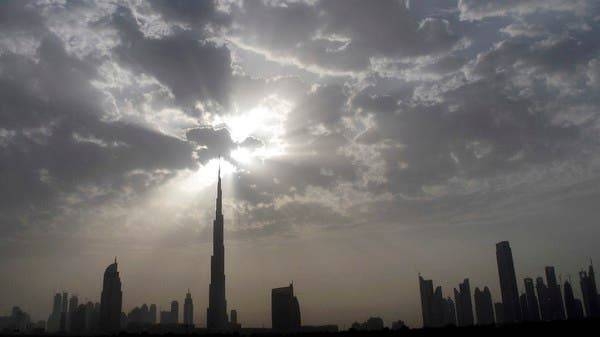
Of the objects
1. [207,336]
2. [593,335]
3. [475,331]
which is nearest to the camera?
[593,335]

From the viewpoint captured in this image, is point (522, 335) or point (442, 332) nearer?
point (522, 335)

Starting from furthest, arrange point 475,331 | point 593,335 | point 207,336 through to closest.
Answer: point 207,336 < point 475,331 < point 593,335

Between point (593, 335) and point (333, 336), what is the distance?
31076 millimetres

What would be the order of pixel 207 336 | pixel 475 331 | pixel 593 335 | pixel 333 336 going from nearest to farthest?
pixel 593 335
pixel 475 331
pixel 333 336
pixel 207 336

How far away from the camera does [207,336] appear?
242 ft

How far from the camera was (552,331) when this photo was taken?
177 feet

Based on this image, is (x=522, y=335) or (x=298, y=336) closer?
(x=522, y=335)

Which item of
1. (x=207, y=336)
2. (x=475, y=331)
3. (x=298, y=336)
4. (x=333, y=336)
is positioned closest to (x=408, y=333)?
(x=475, y=331)

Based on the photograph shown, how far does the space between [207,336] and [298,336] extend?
1521 cm

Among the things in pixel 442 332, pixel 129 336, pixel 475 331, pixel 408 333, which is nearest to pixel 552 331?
pixel 475 331

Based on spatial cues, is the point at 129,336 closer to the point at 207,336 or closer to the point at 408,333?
the point at 207,336

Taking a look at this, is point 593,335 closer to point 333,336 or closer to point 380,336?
point 380,336

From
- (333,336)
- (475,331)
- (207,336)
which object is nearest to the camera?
(475,331)

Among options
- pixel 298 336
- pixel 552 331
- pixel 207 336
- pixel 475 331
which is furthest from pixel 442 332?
pixel 207 336
